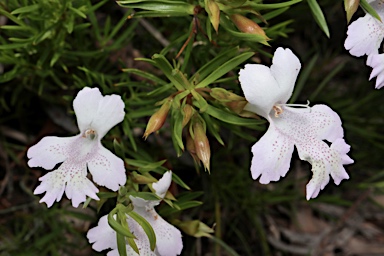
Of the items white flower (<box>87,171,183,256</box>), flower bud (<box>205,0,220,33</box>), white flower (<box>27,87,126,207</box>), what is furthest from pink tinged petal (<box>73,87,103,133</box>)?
flower bud (<box>205,0,220,33</box>)

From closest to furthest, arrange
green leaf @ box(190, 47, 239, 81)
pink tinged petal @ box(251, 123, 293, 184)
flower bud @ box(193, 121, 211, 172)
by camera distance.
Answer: pink tinged petal @ box(251, 123, 293, 184) → flower bud @ box(193, 121, 211, 172) → green leaf @ box(190, 47, 239, 81)

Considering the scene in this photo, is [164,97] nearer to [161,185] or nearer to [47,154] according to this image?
[161,185]

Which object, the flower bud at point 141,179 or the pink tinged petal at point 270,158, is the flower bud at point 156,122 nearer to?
the flower bud at point 141,179

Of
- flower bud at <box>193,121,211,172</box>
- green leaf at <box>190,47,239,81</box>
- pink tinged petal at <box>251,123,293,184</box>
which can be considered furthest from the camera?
green leaf at <box>190,47,239,81</box>

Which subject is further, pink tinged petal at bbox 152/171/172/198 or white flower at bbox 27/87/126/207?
pink tinged petal at bbox 152/171/172/198

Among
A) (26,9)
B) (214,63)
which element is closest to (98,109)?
(214,63)

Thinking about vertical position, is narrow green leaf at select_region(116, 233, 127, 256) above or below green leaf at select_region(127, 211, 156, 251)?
below

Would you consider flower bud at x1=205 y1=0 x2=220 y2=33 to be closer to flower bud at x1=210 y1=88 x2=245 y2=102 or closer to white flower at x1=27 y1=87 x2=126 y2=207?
flower bud at x1=210 y1=88 x2=245 y2=102
